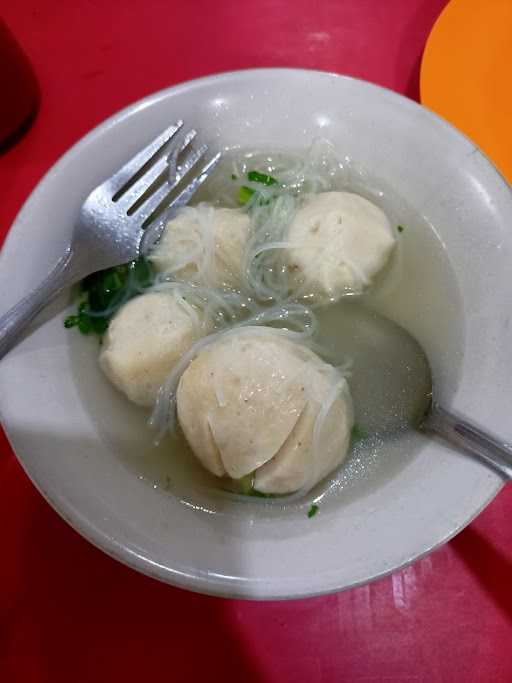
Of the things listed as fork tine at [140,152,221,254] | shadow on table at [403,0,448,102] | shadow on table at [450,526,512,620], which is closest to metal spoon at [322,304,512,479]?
shadow on table at [450,526,512,620]

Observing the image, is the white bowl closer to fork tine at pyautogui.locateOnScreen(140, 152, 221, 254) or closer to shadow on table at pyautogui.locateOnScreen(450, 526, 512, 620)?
fork tine at pyautogui.locateOnScreen(140, 152, 221, 254)

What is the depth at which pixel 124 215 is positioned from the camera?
4.99ft

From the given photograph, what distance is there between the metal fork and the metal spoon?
67 centimetres

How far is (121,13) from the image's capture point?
8.29ft

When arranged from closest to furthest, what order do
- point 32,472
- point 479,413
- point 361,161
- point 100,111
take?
point 32,472, point 479,413, point 361,161, point 100,111

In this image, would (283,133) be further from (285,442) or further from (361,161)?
(285,442)

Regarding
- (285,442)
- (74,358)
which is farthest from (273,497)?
(74,358)

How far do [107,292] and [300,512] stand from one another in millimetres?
837

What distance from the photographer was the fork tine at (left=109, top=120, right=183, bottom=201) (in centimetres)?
151

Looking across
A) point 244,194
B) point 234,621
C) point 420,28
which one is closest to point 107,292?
point 244,194

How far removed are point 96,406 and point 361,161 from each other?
1.15 metres

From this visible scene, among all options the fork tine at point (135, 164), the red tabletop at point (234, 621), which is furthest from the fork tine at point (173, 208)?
the red tabletop at point (234, 621)

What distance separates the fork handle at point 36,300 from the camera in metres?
1.24

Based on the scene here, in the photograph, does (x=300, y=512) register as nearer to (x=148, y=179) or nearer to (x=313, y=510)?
(x=313, y=510)
